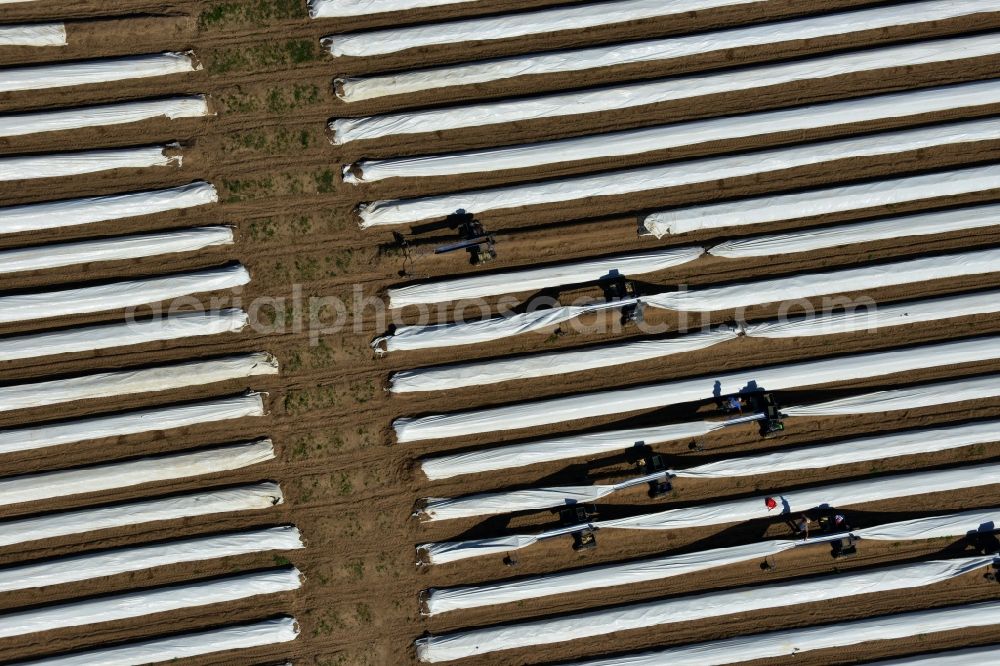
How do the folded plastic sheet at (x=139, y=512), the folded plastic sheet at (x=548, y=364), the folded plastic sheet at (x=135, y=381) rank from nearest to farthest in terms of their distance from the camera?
the folded plastic sheet at (x=139, y=512) → the folded plastic sheet at (x=135, y=381) → the folded plastic sheet at (x=548, y=364)

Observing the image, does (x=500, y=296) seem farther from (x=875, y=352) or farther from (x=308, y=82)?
(x=875, y=352)

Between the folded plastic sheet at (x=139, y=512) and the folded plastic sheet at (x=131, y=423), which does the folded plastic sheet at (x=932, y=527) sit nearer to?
the folded plastic sheet at (x=139, y=512)

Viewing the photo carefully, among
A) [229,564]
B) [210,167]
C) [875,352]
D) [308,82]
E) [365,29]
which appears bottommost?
[229,564]

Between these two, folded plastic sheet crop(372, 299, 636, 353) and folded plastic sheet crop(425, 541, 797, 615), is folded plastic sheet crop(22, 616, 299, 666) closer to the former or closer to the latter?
folded plastic sheet crop(425, 541, 797, 615)

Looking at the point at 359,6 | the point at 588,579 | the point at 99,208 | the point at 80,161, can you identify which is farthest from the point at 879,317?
the point at 80,161

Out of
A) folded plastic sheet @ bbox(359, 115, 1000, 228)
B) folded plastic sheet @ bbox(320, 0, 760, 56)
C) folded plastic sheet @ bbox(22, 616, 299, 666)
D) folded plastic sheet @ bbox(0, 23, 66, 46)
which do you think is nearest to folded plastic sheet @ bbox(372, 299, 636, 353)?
folded plastic sheet @ bbox(359, 115, 1000, 228)

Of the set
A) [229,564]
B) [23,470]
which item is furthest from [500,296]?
[23,470]

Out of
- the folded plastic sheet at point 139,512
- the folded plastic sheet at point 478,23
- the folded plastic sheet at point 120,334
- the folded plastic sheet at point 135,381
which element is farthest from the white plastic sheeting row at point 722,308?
the folded plastic sheet at point 478,23
